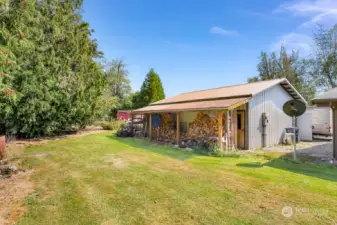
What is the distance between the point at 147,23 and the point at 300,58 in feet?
81.5

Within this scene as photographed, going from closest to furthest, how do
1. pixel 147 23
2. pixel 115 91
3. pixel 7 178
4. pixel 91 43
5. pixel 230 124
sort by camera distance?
pixel 7 178
pixel 230 124
pixel 147 23
pixel 91 43
pixel 115 91

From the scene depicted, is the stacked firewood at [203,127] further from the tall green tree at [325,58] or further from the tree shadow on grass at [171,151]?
the tall green tree at [325,58]

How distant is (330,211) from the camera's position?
336cm

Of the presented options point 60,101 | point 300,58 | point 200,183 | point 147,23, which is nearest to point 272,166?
point 200,183

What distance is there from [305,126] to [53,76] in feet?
58.0

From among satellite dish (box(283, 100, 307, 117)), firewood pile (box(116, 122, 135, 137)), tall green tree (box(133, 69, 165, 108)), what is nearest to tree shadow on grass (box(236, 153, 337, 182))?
satellite dish (box(283, 100, 307, 117))

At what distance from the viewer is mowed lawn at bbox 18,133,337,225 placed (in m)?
3.26

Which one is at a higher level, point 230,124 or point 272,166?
A: point 230,124

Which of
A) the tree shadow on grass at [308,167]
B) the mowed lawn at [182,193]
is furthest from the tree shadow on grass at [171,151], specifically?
the tree shadow on grass at [308,167]

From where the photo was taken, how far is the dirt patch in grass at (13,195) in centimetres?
342

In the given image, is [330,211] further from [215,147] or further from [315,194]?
[215,147]

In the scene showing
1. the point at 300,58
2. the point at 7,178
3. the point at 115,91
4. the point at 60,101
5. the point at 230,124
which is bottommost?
the point at 7,178

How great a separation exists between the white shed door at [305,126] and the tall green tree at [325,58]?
1601 centimetres

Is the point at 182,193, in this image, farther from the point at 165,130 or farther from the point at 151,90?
the point at 151,90
